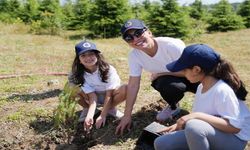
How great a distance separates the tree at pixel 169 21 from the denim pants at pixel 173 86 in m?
9.80

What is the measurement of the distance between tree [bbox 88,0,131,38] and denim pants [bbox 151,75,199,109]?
33.4 feet

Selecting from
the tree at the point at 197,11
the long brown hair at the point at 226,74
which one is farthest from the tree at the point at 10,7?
the long brown hair at the point at 226,74

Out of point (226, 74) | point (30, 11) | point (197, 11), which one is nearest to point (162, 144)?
point (226, 74)

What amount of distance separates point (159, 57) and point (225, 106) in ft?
4.25

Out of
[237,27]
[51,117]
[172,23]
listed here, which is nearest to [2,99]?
[51,117]

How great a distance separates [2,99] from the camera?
5402mm

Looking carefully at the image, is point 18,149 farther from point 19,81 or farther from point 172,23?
point 172,23

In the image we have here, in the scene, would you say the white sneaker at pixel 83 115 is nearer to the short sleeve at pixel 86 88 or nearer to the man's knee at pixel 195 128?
the short sleeve at pixel 86 88

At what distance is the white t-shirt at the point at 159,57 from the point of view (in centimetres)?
388

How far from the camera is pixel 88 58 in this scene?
4172 millimetres

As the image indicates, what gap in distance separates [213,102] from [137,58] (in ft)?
4.36

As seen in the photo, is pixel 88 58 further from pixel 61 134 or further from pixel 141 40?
pixel 61 134

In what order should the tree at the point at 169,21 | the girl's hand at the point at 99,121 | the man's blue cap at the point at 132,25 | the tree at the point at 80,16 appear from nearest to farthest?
the man's blue cap at the point at 132,25
the girl's hand at the point at 99,121
the tree at the point at 169,21
the tree at the point at 80,16

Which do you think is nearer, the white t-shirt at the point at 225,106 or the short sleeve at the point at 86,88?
the white t-shirt at the point at 225,106
